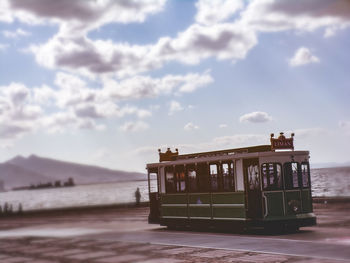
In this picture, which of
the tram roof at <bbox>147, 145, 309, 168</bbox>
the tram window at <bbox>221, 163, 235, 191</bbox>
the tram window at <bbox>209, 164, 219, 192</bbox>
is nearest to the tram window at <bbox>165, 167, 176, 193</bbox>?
the tram roof at <bbox>147, 145, 309, 168</bbox>

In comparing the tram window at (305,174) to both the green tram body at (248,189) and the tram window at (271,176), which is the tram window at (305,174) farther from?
the tram window at (271,176)

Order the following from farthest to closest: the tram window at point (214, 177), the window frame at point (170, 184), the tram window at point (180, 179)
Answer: the window frame at point (170, 184) < the tram window at point (180, 179) < the tram window at point (214, 177)

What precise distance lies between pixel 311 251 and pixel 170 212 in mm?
9159

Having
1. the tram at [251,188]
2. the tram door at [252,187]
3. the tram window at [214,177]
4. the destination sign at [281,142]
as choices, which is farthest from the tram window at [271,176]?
the tram window at [214,177]

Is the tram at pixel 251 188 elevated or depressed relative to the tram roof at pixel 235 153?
depressed

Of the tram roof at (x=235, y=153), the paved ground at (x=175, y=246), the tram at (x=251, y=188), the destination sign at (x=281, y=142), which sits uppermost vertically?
the destination sign at (x=281, y=142)

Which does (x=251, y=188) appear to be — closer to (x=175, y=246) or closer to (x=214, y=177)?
(x=214, y=177)

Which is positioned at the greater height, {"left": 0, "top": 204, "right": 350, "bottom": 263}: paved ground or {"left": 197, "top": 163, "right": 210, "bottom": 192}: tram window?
{"left": 197, "top": 163, "right": 210, "bottom": 192}: tram window

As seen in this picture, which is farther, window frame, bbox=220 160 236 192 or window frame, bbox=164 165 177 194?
window frame, bbox=164 165 177 194

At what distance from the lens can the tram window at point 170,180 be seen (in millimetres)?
21875

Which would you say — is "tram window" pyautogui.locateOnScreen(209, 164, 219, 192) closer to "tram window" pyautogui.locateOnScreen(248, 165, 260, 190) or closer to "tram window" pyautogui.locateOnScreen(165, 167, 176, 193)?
"tram window" pyautogui.locateOnScreen(248, 165, 260, 190)

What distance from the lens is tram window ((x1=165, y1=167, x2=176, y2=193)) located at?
21875 mm

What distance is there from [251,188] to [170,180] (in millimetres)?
4519

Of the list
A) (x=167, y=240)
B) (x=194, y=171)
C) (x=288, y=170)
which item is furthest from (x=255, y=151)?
(x=167, y=240)
